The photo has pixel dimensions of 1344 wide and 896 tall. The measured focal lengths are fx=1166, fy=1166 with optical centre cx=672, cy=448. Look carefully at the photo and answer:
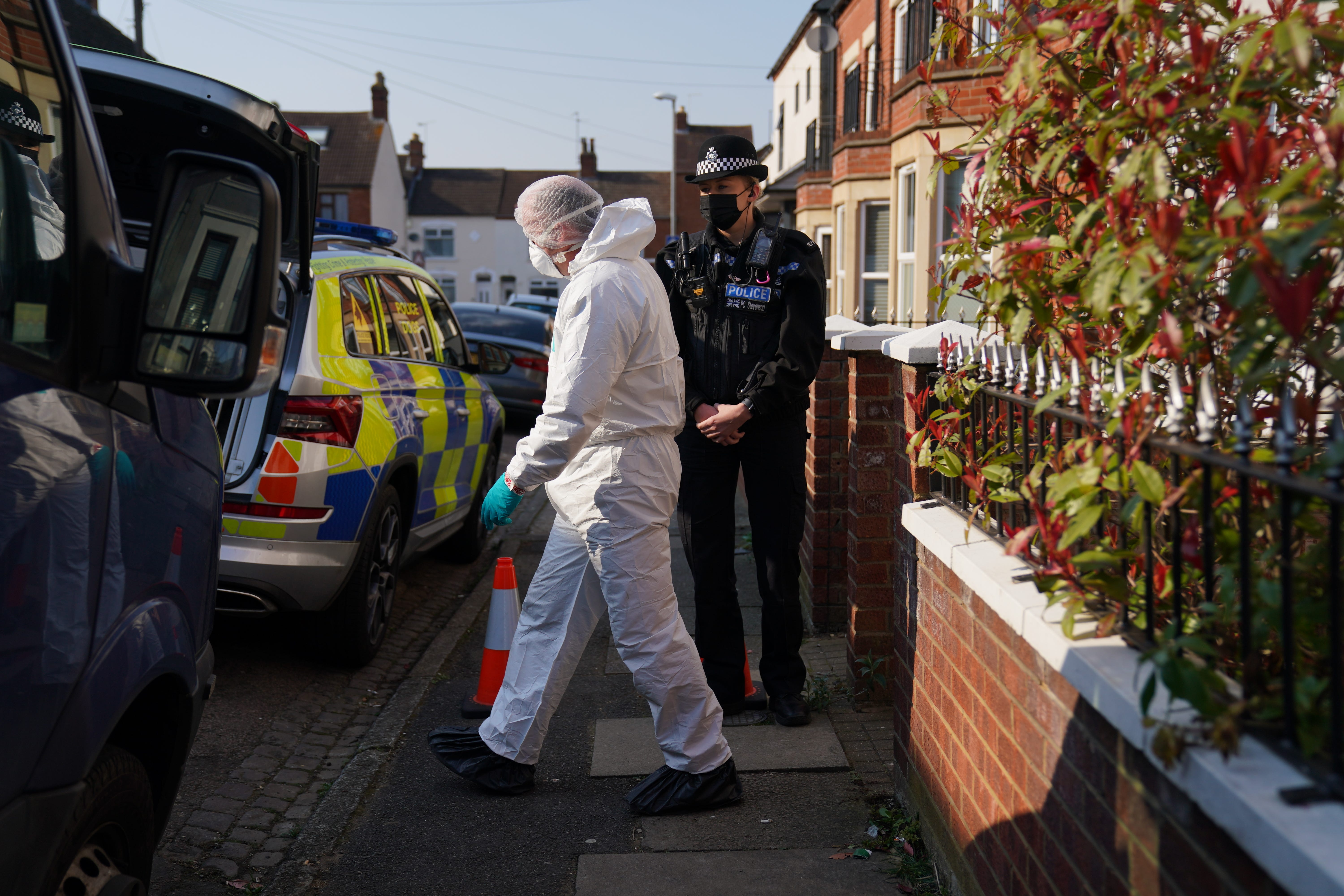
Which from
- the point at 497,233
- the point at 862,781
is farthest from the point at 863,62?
the point at 497,233

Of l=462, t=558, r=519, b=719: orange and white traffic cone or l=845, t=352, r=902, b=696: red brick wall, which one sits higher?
l=845, t=352, r=902, b=696: red brick wall

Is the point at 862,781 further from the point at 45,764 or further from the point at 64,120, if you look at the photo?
the point at 64,120

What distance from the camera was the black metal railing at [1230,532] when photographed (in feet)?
4.86

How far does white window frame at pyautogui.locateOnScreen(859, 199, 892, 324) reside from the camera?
21.7 metres

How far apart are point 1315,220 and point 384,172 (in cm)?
5647

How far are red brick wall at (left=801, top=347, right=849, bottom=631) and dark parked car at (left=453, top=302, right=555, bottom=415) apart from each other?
26.8ft

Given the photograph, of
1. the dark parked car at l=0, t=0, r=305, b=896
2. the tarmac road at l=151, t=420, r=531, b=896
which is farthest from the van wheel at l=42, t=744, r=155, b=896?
the tarmac road at l=151, t=420, r=531, b=896

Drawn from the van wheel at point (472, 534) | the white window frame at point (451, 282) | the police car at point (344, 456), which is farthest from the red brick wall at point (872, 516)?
the white window frame at point (451, 282)

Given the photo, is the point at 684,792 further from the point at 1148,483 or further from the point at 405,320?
the point at 405,320

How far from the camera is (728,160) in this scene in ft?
14.8

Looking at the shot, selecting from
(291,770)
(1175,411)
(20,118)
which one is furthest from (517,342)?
(1175,411)

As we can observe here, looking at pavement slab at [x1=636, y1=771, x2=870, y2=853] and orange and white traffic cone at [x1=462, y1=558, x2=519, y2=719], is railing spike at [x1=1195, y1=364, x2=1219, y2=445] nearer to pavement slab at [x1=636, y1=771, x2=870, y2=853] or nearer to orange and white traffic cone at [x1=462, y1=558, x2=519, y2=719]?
pavement slab at [x1=636, y1=771, x2=870, y2=853]

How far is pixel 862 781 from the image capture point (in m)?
3.95

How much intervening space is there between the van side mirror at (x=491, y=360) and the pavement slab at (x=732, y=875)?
4.24 meters
